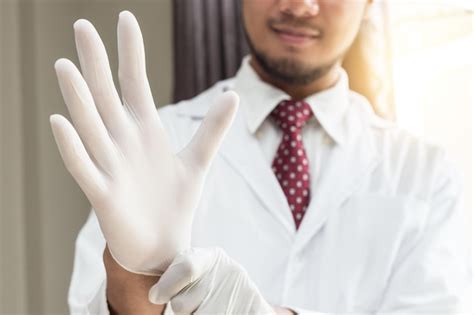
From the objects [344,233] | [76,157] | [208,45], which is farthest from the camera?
[208,45]

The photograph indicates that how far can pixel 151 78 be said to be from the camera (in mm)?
2045

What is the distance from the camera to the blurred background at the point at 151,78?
164 centimetres

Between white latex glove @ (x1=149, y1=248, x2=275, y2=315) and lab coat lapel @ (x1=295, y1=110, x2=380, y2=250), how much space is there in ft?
1.25

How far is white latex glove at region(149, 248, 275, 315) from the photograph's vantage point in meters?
0.81

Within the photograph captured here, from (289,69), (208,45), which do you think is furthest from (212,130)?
(208,45)

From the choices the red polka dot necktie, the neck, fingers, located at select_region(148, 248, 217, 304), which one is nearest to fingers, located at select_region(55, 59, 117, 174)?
fingers, located at select_region(148, 248, 217, 304)

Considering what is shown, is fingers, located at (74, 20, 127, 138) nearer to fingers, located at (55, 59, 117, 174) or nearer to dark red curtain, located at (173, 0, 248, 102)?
fingers, located at (55, 59, 117, 174)

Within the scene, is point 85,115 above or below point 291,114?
above

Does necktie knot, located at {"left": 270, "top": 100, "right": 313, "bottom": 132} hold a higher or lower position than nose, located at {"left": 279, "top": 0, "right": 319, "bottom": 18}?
lower

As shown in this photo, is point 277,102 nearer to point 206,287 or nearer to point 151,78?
point 206,287

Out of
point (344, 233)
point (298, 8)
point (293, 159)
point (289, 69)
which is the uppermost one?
point (298, 8)

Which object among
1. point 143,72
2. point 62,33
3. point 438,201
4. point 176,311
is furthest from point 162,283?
point 62,33

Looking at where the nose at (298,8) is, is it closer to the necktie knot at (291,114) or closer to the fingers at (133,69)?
the necktie knot at (291,114)

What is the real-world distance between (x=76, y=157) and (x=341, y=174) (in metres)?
0.67
